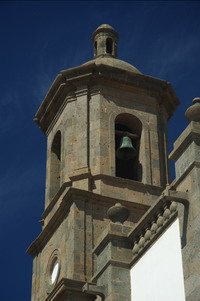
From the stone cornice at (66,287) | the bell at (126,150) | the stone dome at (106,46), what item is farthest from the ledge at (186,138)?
the stone dome at (106,46)

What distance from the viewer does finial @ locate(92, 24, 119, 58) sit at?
25.3 meters

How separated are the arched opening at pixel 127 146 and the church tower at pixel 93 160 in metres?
0.03

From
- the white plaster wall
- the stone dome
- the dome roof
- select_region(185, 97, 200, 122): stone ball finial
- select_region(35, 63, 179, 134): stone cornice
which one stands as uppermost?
the stone dome

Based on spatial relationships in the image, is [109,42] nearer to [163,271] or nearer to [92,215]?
[92,215]

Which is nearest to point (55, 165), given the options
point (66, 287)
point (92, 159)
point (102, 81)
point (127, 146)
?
point (92, 159)

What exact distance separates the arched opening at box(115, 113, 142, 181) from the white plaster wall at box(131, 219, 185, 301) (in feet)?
22.7

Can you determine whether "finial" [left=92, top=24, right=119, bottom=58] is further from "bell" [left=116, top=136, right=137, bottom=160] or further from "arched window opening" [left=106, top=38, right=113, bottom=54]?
"bell" [left=116, top=136, right=137, bottom=160]

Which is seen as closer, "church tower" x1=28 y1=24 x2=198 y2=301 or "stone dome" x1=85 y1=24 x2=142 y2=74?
"church tower" x1=28 y1=24 x2=198 y2=301

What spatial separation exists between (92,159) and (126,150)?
132 centimetres

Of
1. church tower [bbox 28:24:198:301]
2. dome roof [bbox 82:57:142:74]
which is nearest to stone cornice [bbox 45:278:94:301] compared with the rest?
church tower [bbox 28:24:198:301]

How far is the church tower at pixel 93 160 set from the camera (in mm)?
19359

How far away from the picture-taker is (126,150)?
72.9 ft

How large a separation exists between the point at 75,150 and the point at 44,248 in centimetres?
275

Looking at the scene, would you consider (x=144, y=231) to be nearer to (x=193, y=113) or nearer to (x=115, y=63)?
(x=193, y=113)
